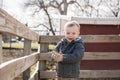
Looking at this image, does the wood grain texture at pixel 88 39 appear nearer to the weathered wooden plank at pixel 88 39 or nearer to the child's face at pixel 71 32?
the weathered wooden plank at pixel 88 39

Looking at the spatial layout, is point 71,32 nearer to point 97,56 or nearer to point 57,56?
point 57,56

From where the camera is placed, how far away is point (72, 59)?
4.14 metres

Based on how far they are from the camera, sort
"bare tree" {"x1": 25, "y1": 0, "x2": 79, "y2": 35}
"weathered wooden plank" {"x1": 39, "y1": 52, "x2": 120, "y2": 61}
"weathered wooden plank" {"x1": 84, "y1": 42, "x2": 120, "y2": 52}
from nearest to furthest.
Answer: "weathered wooden plank" {"x1": 39, "y1": 52, "x2": 120, "y2": 61}, "weathered wooden plank" {"x1": 84, "y1": 42, "x2": 120, "y2": 52}, "bare tree" {"x1": 25, "y1": 0, "x2": 79, "y2": 35}

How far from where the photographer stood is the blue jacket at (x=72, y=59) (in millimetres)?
4172

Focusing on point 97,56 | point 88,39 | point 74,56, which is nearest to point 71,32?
point 74,56

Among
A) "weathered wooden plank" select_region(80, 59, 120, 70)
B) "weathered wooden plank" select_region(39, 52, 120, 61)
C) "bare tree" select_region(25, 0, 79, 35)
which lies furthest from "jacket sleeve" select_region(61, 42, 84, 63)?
"bare tree" select_region(25, 0, 79, 35)

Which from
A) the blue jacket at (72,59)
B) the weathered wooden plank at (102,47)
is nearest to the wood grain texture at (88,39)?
the weathered wooden plank at (102,47)

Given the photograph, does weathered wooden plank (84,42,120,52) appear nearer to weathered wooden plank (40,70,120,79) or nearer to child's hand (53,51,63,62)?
weathered wooden plank (40,70,120,79)

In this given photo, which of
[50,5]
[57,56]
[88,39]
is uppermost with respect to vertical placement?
[50,5]

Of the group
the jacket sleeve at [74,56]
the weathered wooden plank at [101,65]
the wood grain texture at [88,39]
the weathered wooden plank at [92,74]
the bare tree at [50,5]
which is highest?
the bare tree at [50,5]

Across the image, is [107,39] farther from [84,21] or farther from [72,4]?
[72,4]

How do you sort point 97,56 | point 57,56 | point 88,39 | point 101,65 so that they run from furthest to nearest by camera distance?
point 101,65, point 97,56, point 88,39, point 57,56

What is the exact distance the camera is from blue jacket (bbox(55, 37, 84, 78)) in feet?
13.7

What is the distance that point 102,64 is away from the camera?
9.71 m
